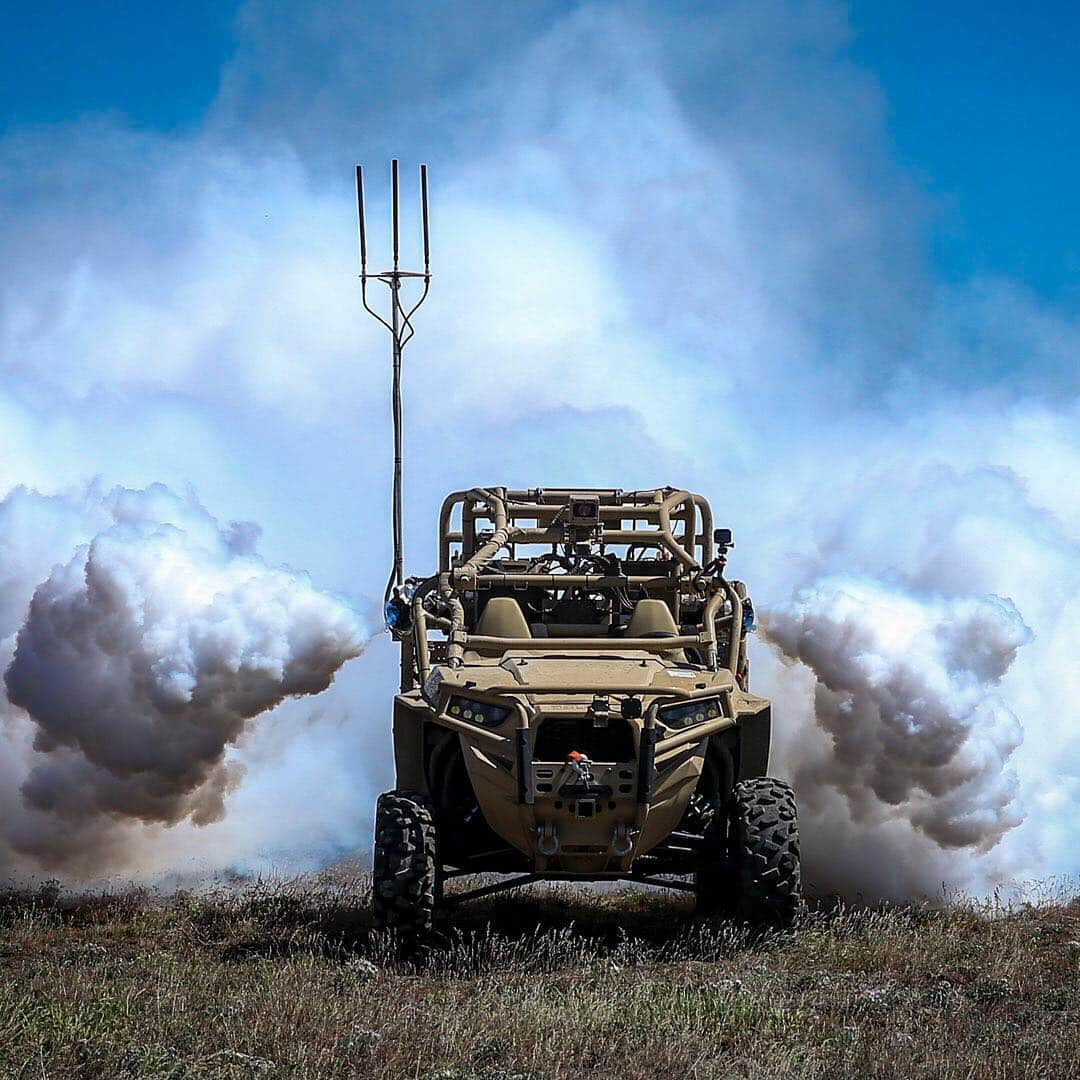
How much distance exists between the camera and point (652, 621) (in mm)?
14062

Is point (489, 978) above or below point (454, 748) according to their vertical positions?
below

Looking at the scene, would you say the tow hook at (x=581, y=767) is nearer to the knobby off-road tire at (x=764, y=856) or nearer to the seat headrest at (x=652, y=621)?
the knobby off-road tire at (x=764, y=856)

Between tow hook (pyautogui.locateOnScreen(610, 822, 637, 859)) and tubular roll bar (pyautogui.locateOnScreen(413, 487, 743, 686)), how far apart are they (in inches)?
69.5

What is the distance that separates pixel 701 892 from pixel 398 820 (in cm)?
268

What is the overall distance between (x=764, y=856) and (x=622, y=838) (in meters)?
1.02

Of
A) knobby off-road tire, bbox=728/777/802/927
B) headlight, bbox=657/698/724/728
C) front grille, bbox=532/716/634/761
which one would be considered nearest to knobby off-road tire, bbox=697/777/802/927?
knobby off-road tire, bbox=728/777/802/927

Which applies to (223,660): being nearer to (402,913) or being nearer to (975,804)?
(402,913)

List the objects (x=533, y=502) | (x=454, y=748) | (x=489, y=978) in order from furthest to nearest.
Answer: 1. (x=533, y=502)
2. (x=454, y=748)
3. (x=489, y=978)

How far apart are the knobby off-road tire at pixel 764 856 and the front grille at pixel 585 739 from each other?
1.00 m

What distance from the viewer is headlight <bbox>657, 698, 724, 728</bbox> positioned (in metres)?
12.1

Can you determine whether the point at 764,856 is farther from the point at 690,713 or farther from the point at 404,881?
the point at 404,881

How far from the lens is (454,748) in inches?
498

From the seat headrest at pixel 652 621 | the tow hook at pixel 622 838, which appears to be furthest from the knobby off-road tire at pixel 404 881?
the seat headrest at pixel 652 621

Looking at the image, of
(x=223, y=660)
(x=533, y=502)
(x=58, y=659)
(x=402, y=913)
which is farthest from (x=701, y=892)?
(x=58, y=659)
